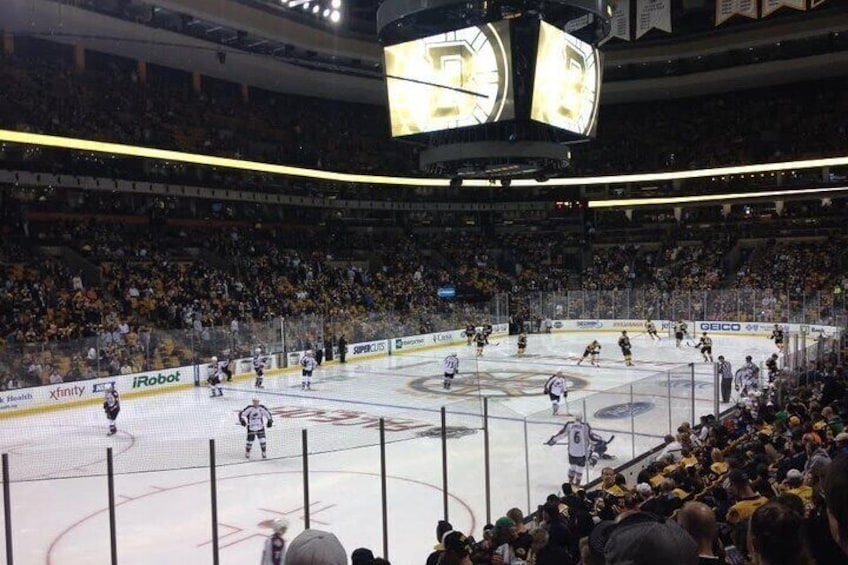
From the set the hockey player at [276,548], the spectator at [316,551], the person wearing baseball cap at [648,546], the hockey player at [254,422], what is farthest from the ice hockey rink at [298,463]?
the person wearing baseball cap at [648,546]

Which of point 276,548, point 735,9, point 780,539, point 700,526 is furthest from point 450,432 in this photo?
point 735,9

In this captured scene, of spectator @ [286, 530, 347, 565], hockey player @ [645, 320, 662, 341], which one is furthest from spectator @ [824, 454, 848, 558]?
hockey player @ [645, 320, 662, 341]

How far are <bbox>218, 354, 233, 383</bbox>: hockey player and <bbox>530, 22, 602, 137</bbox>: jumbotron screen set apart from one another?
40.9 ft

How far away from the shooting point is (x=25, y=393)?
17656 mm

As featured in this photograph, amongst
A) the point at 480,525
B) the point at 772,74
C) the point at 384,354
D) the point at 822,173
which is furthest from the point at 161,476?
the point at 772,74

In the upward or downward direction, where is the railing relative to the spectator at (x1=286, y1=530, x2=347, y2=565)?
downward

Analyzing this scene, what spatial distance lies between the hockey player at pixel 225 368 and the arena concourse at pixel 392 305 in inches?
14.1

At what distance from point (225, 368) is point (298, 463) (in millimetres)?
10199

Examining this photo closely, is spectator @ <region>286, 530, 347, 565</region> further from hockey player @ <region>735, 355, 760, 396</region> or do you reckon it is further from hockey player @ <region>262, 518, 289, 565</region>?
hockey player @ <region>735, 355, 760, 396</region>

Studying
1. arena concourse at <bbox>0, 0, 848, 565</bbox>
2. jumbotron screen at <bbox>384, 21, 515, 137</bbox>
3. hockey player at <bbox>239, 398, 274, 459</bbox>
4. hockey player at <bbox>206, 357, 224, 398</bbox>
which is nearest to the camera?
arena concourse at <bbox>0, 0, 848, 565</bbox>

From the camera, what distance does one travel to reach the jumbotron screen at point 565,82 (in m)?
13.4

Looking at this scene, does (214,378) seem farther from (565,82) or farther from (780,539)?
(780,539)

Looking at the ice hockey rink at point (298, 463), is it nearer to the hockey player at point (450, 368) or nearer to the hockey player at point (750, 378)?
the hockey player at point (450, 368)

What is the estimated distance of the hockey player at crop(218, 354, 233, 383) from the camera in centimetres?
2194
